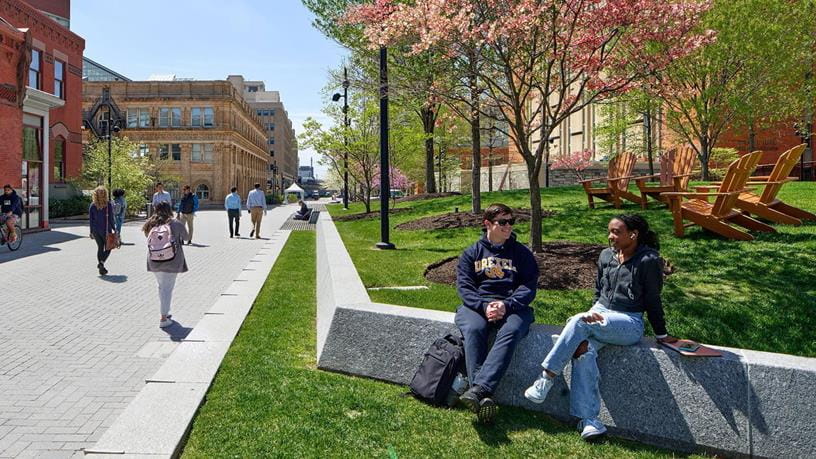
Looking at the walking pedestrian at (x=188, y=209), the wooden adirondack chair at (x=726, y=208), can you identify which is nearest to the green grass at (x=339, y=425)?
the wooden adirondack chair at (x=726, y=208)

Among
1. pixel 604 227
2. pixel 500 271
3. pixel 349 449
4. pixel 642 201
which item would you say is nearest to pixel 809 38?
pixel 642 201

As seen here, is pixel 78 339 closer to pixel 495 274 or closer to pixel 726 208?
pixel 495 274

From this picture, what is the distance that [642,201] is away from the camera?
1334 centimetres

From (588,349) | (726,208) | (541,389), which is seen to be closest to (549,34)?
(726,208)

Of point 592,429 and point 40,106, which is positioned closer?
point 592,429

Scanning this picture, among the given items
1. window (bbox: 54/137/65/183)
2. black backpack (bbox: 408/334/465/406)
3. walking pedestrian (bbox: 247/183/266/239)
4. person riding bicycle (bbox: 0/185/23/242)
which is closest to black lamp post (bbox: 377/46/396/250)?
Result: black backpack (bbox: 408/334/465/406)

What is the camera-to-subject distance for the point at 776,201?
10250mm

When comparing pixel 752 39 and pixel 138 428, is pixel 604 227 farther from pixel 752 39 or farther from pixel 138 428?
pixel 752 39

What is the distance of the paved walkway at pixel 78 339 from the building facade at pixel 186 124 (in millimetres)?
58855

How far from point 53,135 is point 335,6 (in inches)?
751

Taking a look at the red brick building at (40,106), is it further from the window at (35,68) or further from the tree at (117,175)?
the tree at (117,175)

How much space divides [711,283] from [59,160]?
3649 cm

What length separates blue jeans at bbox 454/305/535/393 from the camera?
4.16 metres

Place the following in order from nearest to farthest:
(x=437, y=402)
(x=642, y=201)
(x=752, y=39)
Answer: (x=437, y=402), (x=642, y=201), (x=752, y=39)
